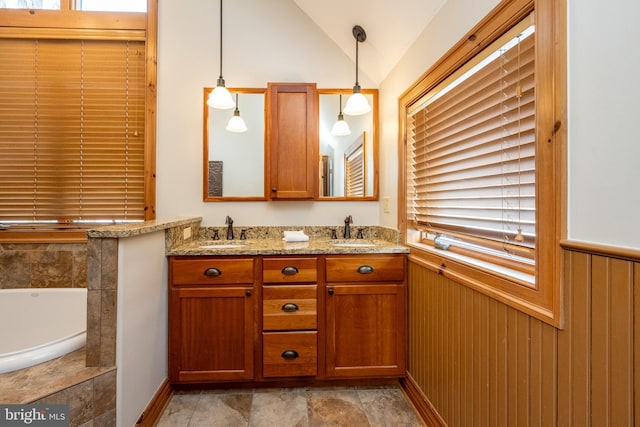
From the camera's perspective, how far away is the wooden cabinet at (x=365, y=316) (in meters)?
1.80

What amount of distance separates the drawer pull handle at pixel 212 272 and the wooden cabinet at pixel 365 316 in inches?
25.4

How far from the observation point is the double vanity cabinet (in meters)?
1.75

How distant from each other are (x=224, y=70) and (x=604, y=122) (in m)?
2.29

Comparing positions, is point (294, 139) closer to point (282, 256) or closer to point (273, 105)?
point (273, 105)

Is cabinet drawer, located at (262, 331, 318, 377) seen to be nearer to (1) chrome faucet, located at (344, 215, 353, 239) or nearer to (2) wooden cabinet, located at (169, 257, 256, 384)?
(2) wooden cabinet, located at (169, 257, 256, 384)

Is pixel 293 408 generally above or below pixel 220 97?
below

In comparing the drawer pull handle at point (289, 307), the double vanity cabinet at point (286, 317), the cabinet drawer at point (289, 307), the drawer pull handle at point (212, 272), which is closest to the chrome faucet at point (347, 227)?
the double vanity cabinet at point (286, 317)

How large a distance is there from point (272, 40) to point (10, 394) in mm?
2433

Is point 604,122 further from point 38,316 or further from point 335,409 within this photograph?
point 38,316

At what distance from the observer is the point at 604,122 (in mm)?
686

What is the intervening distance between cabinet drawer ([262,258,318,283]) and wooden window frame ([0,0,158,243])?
1.09 metres

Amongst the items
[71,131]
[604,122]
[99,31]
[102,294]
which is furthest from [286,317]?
[99,31]

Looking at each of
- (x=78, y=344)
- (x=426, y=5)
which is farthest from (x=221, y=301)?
(x=426, y=5)

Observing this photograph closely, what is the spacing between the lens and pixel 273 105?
7.29 feet
